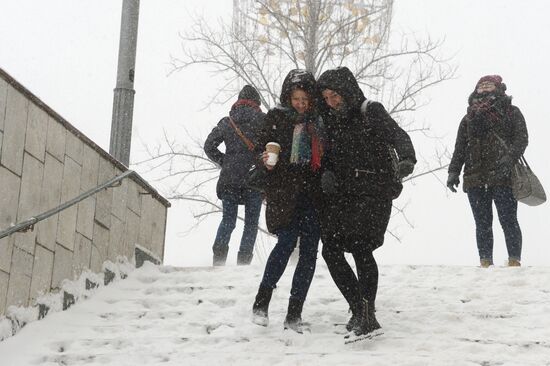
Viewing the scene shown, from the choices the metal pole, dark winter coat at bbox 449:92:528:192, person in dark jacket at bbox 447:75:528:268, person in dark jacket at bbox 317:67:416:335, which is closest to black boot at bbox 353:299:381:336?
person in dark jacket at bbox 317:67:416:335

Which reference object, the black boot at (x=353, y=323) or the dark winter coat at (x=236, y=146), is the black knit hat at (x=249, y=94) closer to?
the dark winter coat at (x=236, y=146)

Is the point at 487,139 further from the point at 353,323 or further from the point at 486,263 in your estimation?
the point at 353,323

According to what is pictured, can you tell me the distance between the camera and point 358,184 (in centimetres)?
558

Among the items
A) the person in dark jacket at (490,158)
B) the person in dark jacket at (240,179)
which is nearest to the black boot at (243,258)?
the person in dark jacket at (240,179)

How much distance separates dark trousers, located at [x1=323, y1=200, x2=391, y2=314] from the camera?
553 centimetres

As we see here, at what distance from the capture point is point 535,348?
17.7ft

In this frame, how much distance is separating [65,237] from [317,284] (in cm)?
202

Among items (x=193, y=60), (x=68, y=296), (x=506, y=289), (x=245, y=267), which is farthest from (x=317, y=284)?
(x=193, y=60)

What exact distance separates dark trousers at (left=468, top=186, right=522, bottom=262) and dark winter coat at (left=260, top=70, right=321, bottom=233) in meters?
2.39

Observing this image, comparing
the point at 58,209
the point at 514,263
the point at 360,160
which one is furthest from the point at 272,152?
the point at 514,263

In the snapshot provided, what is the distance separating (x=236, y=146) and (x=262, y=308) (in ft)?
8.96

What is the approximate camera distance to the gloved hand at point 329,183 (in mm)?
5574

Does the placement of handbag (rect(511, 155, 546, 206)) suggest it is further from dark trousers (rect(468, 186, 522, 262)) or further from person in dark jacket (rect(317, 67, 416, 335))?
person in dark jacket (rect(317, 67, 416, 335))

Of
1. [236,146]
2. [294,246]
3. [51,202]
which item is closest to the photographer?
[294,246]
